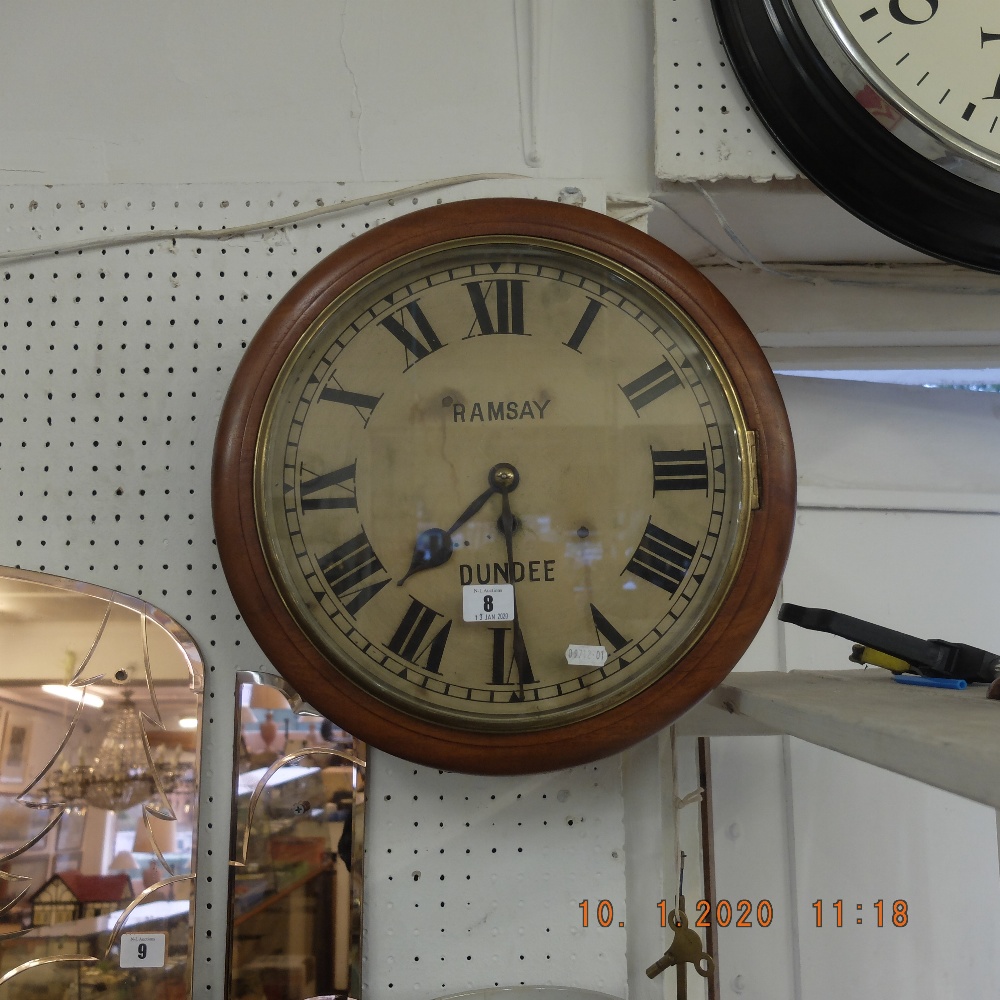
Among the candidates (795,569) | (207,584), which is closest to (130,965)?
(207,584)

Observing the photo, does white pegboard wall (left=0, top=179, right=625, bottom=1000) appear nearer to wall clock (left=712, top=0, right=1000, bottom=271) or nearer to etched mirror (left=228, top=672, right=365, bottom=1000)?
etched mirror (left=228, top=672, right=365, bottom=1000)

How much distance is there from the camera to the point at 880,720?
60 cm

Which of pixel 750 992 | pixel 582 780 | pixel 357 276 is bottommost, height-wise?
pixel 750 992

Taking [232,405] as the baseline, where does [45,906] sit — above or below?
below

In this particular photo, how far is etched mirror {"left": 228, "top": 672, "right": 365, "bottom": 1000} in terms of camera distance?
91 cm

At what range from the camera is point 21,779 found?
3.12 feet

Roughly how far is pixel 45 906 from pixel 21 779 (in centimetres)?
14

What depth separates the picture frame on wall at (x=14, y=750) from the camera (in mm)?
950

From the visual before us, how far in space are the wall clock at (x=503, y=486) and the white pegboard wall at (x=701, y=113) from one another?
0.17 m

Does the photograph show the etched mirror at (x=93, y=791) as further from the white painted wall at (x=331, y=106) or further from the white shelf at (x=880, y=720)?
the white shelf at (x=880, y=720)

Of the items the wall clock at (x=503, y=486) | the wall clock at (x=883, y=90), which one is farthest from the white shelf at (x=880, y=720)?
the wall clock at (x=883, y=90)

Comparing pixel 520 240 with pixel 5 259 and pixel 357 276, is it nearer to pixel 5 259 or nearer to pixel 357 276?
pixel 357 276
